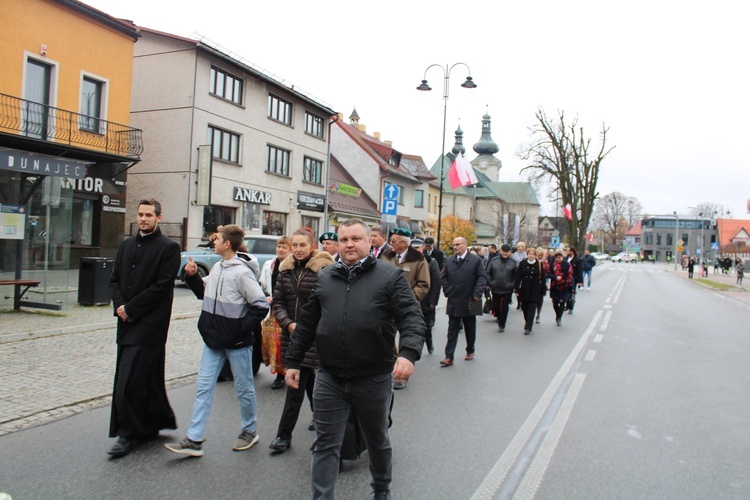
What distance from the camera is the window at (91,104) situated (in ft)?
62.8

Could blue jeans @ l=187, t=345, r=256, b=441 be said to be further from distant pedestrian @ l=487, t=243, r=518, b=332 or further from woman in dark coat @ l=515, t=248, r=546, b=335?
distant pedestrian @ l=487, t=243, r=518, b=332

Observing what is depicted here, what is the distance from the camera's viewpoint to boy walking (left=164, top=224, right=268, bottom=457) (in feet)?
14.3

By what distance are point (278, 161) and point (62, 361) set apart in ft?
76.4

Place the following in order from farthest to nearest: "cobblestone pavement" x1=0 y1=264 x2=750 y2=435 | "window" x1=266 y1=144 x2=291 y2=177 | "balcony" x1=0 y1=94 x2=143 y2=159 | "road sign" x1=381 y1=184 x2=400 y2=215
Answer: "window" x1=266 y1=144 x2=291 y2=177, "balcony" x1=0 y1=94 x2=143 y2=159, "road sign" x1=381 y1=184 x2=400 y2=215, "cobblestone pavement" x1=0 y1=264 x2=750 y2=435

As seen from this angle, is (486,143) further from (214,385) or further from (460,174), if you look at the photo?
(214,385)

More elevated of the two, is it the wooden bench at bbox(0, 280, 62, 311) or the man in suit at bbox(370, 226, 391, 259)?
the man in suit at bbox(370, 226, 391, 259)

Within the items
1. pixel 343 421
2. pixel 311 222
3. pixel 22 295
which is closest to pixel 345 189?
pixel 311 222

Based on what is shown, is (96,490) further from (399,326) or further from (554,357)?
(554,357)

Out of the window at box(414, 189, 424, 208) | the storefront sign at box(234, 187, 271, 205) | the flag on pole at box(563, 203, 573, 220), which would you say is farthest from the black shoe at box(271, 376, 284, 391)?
the window at box(414, 189, 424, 208)

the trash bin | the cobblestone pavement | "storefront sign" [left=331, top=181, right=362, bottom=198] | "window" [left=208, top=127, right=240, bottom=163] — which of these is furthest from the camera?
"storefront sign" [left=331, top=181, right=362, bottom=198]

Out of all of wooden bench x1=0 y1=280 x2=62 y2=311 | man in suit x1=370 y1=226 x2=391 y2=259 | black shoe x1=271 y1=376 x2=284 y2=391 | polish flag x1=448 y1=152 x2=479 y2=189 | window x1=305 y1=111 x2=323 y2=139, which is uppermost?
window x1=305 y1=111 x2=323 y2=139

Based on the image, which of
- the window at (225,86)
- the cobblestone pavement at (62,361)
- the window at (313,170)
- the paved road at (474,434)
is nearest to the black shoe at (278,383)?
the paved road at (474,434)

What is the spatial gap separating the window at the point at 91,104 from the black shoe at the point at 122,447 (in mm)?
17179

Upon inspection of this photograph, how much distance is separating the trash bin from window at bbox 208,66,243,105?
14000 millimetres
